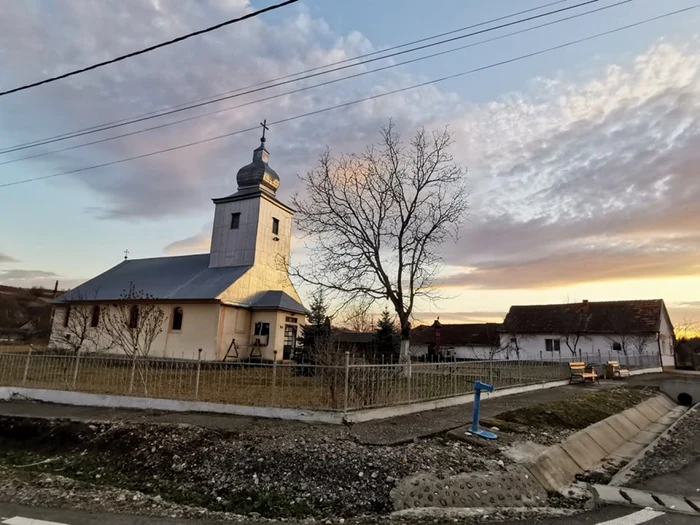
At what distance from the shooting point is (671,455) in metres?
9.20

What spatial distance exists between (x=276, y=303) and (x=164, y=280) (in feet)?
27.4

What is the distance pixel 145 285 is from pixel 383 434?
23.6 m

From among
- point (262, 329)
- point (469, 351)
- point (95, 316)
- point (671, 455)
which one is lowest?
point (671, 455)

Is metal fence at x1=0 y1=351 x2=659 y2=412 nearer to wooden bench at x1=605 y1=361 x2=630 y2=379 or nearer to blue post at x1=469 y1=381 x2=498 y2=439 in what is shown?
blue post at x1=469 y1=381 x2=498 y2=439

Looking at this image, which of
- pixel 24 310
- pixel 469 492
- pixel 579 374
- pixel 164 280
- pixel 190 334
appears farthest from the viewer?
pixel 24 310

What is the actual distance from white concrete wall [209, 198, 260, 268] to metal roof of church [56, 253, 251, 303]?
676 mm

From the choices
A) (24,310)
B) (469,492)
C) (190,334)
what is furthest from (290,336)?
(24,310)

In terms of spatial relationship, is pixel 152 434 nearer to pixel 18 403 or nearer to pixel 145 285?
pixel 18 403

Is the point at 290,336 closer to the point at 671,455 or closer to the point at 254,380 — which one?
the point at 254,380

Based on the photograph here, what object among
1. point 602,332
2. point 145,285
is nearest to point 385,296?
point 145,285

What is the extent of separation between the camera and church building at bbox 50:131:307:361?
2319 centimetres

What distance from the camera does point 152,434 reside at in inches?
305

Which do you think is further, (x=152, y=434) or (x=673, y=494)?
(x=152, y=434)

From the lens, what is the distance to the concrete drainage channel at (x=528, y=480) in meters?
5.50
